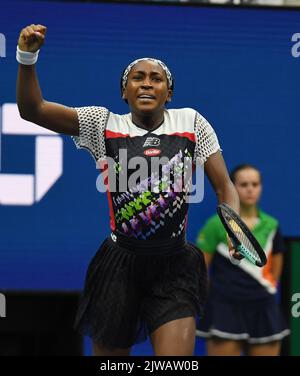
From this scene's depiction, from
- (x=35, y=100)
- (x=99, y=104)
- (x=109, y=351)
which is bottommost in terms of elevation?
(x=109, y=351)

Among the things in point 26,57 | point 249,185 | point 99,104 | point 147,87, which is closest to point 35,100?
point 26,57

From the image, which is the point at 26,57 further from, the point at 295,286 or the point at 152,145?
the point at 295,286

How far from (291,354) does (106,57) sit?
2.23m

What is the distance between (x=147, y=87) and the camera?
210 inches

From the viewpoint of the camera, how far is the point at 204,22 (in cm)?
686

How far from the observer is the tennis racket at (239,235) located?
16.6 feet

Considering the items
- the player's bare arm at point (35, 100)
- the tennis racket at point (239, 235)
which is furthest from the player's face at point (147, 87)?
the tennis racket at point (239, 235)

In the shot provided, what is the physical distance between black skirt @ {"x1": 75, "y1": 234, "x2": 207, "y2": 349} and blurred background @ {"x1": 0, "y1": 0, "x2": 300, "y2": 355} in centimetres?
137

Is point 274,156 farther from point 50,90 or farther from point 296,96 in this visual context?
point 50,90

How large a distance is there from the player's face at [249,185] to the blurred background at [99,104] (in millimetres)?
55

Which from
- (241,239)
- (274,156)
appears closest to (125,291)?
(241,239)

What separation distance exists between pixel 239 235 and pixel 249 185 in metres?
1.82

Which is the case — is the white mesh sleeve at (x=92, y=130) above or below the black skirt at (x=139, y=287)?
above

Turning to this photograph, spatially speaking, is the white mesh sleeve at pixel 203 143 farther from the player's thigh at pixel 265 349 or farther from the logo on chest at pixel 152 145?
the player's thigh at pixel 265 349
